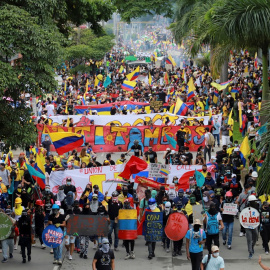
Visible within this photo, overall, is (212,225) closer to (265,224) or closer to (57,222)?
A: (265,224)

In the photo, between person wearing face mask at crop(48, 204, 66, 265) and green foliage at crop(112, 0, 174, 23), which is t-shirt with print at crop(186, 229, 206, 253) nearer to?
person wearing face mask at crop(48, 204, 66, 265)

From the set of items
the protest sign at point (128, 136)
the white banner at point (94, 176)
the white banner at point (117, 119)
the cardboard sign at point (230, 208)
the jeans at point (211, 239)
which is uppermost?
the white banner at point (117, 119)

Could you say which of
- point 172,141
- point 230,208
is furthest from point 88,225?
point 172,141

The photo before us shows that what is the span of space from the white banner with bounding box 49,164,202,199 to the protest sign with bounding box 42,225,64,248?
378 centimetres

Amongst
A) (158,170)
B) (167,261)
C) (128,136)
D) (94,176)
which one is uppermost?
(128,136)

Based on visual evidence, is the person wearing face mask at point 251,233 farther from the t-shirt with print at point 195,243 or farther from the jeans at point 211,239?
the t-shirt with print at point 195,243

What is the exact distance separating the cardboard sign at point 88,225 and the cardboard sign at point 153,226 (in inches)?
37.5

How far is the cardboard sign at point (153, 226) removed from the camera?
16422 millimetres

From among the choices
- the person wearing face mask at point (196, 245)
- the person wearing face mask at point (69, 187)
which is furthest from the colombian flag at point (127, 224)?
the person wearing face mask at point (69, 187)

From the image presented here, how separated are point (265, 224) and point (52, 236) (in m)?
4.33

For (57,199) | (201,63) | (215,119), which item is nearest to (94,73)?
(201,63)

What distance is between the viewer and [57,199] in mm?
18266

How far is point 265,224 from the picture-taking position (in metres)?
16.5

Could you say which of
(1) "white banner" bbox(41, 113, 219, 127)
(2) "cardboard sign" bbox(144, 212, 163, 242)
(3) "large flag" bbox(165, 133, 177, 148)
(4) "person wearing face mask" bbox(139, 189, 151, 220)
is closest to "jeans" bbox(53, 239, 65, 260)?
(2) "cardboard sign" bbox(144, 212, 163, 242)
